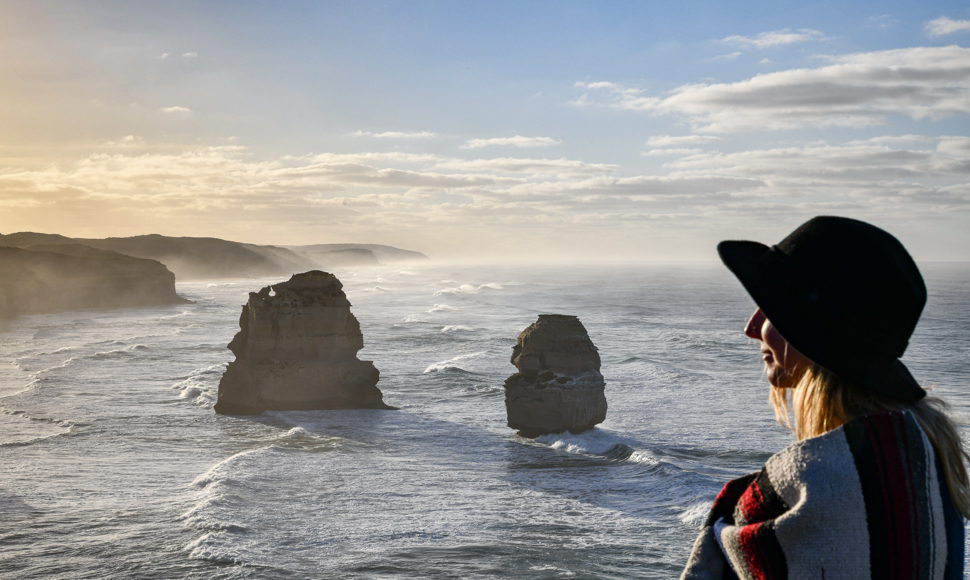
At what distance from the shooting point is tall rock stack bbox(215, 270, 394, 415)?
2594 cm

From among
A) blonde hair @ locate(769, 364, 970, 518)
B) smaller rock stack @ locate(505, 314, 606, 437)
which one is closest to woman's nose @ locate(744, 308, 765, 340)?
blonde hair @ locate(769, 364, 970, 518)

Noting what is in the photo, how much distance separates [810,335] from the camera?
1508 millimetres

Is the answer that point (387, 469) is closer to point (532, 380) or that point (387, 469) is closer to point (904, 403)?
point (532, 380)

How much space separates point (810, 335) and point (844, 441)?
22 cm

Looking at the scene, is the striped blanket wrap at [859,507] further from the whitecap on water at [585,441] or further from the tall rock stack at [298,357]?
the tall rock stack at [298,357]

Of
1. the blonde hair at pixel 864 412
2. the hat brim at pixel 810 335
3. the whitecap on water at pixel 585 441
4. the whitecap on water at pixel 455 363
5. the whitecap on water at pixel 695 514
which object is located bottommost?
the whitecap on water at pixel 695 514

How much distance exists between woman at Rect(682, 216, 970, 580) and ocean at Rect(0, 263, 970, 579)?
754 centimetres

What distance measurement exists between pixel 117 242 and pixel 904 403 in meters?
215

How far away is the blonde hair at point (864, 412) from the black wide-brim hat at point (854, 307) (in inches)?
1.0

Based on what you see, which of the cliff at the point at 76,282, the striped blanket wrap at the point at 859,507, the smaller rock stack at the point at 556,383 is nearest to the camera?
the striped blanket wrap at the point at 859,507

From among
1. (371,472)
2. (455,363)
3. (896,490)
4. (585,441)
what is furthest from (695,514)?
(455,363)

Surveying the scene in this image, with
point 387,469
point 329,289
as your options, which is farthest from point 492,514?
point 329,289

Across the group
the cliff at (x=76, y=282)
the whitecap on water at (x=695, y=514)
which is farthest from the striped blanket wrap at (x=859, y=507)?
the cliff at (x=76, y=282)

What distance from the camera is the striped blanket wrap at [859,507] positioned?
1.41 metres
